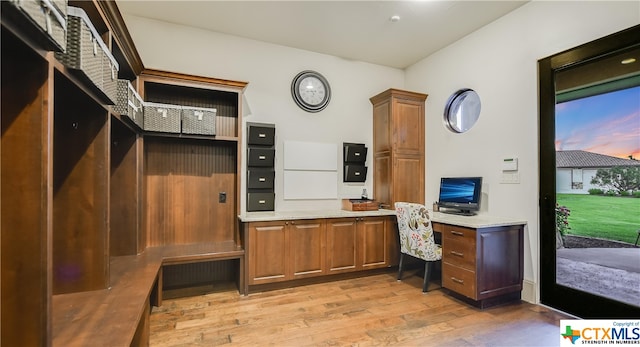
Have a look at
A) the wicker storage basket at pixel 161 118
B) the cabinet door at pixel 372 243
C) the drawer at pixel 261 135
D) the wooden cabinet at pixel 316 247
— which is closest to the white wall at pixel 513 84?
the cabinet door at pixel 372 243

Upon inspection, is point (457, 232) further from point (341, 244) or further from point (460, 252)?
point (341, 244)

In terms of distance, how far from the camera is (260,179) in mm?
3551

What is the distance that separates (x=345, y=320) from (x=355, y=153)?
2.22 meters

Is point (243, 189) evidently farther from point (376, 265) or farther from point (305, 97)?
point (376, 265)

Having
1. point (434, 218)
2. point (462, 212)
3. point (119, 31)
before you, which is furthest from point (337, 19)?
point (462, 212)

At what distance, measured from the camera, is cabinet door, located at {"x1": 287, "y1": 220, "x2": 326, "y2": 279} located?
323 cm

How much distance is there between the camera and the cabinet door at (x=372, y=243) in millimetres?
3561

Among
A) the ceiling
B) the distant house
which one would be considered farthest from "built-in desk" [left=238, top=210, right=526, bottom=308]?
the ceiling

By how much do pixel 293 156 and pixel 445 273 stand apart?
7.11 ft

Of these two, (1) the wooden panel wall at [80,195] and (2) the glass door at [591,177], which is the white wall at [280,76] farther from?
(2) the glass door at [591,177]

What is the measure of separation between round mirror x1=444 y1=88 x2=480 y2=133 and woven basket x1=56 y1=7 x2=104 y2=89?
360 cm

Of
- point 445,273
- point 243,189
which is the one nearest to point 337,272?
point 445,273

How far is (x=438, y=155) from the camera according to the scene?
3994 millimetres

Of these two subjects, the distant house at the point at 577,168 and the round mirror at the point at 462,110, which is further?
the round mirror at the point at 462,110
